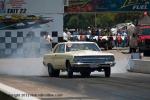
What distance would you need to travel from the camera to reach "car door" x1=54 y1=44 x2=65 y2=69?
849 inches

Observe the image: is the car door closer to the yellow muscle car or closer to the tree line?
the yellow muscle car

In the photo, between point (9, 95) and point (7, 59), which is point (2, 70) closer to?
point (7, 59)

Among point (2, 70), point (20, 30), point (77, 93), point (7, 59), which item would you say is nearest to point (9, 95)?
point (77, 93)

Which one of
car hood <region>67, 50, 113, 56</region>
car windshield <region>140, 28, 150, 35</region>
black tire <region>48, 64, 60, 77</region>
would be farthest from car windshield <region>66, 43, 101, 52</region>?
car windshield <region>140, 28, 150, 35</region>

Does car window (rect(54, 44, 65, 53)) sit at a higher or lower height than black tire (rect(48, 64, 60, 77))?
higher

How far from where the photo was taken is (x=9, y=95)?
8.74 metres

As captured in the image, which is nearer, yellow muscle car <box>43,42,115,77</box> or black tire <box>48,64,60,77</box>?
yellow muscle car <box>43,42,115,77</box>

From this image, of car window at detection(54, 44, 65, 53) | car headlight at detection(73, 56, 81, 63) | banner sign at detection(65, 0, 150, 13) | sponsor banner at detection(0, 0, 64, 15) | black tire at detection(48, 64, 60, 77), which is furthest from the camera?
banner sign at detection(65, 0, 150, 13)

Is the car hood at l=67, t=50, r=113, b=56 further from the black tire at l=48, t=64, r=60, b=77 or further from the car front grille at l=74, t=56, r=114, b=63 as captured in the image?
the black tire at l=48, t=64, r=60, b=77

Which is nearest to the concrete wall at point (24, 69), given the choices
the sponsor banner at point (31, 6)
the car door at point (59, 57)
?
the car door at point (59, 57)

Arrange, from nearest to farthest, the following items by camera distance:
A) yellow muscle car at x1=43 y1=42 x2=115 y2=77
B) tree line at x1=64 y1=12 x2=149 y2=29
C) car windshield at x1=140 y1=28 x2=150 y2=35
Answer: yellow muscle car at x1=43 y1=42 x2=115 y2=77
car windshield at x1=140 y1=28 x2=150 y2=35
tree line at x1=64 y1=12 x2=149 y2=29

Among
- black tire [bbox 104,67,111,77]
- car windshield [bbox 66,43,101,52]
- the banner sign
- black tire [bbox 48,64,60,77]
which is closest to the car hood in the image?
car windshield [bbox 66,43,101,52]

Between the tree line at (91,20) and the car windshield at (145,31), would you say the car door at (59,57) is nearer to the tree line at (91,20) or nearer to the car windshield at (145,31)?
the car windshield at (145,31)

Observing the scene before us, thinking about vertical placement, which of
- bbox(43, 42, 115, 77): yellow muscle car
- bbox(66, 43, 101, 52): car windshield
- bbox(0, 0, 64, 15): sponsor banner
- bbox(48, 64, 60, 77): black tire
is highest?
bbox(0, 0, 64, 15): sponsor banner
